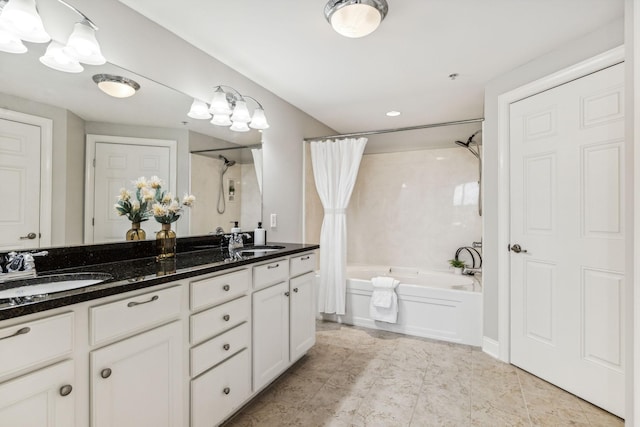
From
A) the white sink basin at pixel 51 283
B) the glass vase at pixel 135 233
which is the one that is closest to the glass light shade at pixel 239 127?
the glass vase at pixel 135 233

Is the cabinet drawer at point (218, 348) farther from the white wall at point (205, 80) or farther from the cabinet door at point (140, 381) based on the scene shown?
the white wall at point (205, 80)

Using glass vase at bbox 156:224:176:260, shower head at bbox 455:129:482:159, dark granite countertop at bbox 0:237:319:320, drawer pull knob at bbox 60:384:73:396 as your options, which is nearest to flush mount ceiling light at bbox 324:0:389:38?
dark granite countertop at bbox 0:237:319:320

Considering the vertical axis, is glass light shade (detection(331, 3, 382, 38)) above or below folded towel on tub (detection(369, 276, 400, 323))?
above

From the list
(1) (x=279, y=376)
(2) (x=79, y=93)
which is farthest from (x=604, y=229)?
(2) (x=79, y=93)

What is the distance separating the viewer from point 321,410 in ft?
6.13

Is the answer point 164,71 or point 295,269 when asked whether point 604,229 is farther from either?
point 164,71

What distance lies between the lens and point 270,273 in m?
2.00

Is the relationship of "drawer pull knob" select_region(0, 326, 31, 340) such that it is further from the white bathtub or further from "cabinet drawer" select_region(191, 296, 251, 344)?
the white bathtub

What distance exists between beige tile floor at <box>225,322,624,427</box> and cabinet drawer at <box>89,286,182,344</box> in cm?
89

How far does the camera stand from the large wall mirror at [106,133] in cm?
139

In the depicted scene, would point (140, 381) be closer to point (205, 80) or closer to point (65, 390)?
point (65, 390)

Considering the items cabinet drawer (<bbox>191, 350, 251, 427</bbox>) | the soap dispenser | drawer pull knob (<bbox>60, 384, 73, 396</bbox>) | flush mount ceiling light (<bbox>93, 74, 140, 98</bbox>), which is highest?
flush mount ceiling light (<bbox>93, 74, 140, 98</bbox>)

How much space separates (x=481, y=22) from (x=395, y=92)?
1106 millimetres

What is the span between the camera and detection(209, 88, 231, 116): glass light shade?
227 cm
